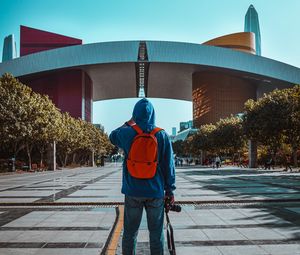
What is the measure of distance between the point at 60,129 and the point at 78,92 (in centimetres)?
4525

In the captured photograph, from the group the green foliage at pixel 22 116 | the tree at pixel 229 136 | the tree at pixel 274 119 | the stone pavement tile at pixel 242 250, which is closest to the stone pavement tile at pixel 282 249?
the stone pavement tile at pixel 242 250

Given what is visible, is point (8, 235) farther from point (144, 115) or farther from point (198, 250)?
point (144, 115)

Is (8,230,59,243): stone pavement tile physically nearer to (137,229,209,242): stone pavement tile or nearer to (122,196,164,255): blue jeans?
(137,229,209,242): stone pavement tile

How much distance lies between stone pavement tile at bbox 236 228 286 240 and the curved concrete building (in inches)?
3286

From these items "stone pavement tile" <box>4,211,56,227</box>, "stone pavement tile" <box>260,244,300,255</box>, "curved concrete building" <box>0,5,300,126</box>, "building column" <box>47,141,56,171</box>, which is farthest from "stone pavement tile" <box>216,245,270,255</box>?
"curved concrete building" <box>0,5,300,126</box>

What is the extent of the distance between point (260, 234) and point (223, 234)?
2.02ft

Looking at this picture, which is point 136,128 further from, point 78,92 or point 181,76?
point 181,76

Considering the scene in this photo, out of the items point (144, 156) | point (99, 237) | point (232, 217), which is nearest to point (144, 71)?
point (232, 217)

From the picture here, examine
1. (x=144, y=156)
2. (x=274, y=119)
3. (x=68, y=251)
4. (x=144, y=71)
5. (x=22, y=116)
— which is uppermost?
(x=144, y=71)

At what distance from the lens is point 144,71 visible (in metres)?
97.3

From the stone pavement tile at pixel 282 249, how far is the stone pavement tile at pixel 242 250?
109 mm

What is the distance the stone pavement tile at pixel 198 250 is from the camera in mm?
5883

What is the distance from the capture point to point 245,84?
350 ft

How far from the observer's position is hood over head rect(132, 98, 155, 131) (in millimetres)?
4473
